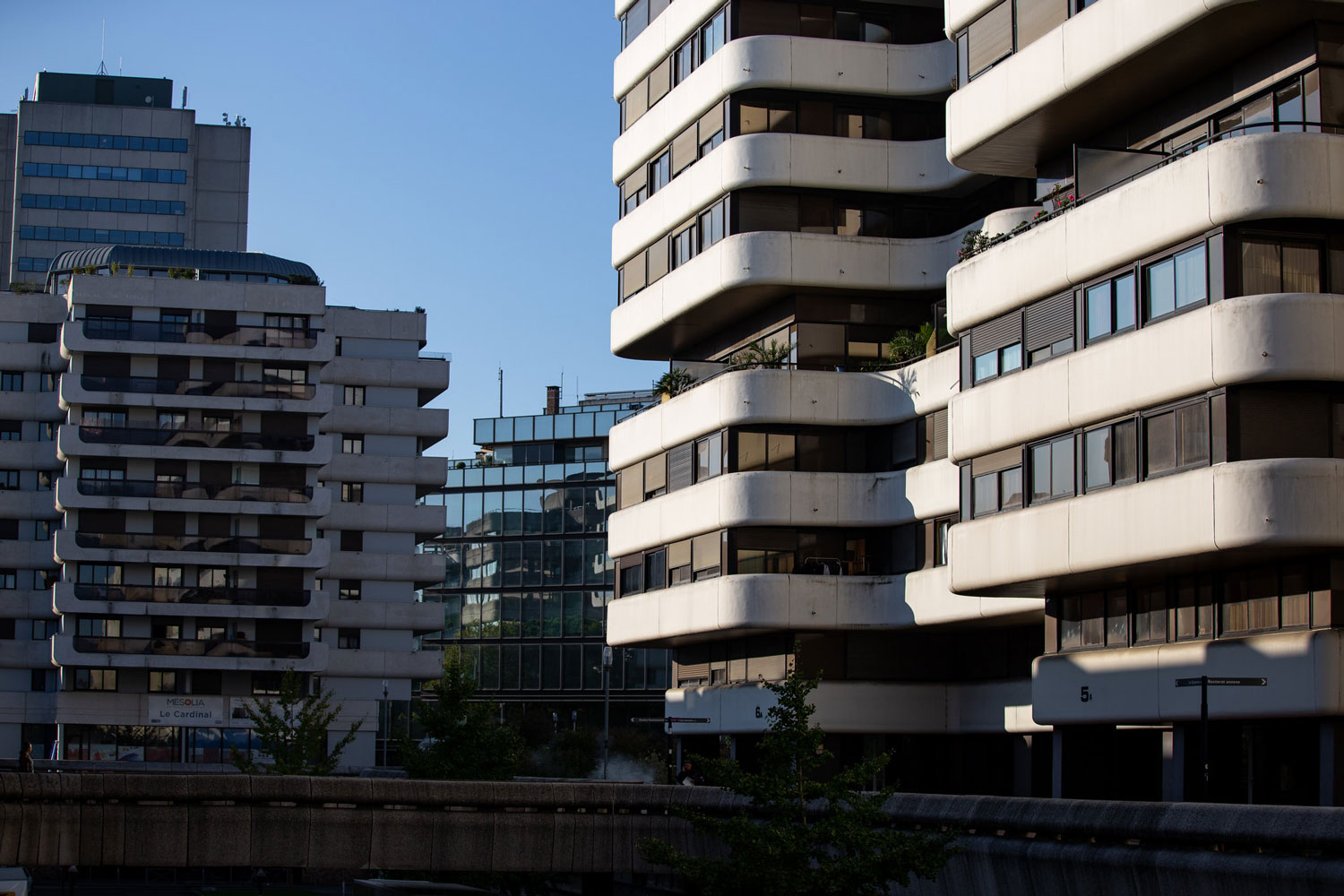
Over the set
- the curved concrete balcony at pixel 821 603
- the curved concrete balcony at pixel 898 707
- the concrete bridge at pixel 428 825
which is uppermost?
the curved concrete balcony at pixel 821 603

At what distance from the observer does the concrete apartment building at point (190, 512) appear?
94.8 m

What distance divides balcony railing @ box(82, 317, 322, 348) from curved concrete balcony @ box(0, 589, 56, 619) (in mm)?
14346

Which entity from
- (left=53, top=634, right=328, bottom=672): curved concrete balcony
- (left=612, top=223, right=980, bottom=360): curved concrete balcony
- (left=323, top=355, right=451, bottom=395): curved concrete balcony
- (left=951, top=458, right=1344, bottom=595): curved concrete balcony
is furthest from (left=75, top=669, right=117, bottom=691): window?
(left=951, top=458, right=1344, bottom=595): curved concrete balcony

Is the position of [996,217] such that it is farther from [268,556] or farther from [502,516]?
[502,516]

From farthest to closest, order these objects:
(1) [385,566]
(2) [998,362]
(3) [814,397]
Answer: (1) [385,566] < (3) [814,397] < (2) [998,362]

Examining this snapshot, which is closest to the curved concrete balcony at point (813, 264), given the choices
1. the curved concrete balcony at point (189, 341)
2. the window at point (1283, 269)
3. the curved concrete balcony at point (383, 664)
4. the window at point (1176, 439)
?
the window at point (1176, 439)

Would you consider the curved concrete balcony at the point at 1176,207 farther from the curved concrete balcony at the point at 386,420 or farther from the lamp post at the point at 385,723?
the lamp post at the point at 385,723

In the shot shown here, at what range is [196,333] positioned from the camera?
96500 millimetres

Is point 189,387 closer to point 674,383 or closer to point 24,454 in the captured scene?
point 24,454

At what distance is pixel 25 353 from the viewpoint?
332 ft

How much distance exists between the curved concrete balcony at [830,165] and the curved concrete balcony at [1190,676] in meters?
18.9

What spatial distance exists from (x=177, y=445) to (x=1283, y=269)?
70134mm

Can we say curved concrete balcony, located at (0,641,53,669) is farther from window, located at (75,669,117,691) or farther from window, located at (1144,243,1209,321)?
window, located at (1144,243,1209,321)

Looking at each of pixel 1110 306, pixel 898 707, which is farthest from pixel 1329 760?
pixel 898 707
